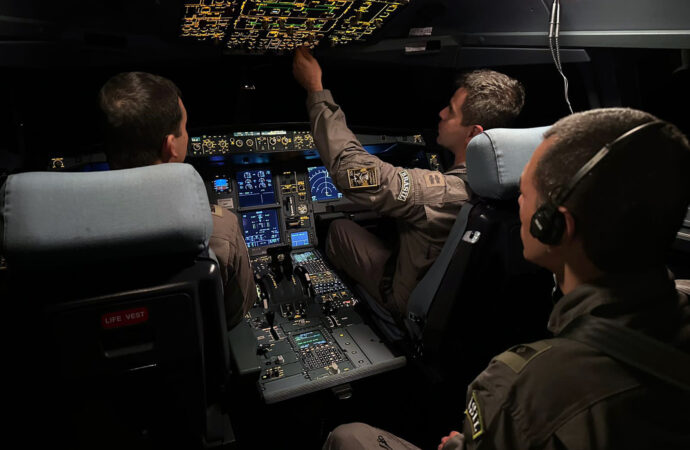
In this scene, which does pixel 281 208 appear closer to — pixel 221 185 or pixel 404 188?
pixel 221 185

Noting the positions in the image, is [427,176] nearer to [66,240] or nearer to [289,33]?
[289,33]

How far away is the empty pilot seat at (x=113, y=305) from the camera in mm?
960

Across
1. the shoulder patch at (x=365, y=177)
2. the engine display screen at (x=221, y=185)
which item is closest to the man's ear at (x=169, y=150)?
the shoulder patch at (x=365, y=177)

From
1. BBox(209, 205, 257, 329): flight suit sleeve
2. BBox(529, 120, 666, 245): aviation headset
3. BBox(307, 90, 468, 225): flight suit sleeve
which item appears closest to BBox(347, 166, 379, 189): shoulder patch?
BBox(307, 90, 468, 225): flight suit sleeve

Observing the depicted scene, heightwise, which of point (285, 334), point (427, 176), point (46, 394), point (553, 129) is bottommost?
point (285, 334)

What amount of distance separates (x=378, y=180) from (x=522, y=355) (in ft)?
3.46

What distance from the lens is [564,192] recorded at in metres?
0.80

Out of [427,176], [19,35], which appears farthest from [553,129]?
[19,35]

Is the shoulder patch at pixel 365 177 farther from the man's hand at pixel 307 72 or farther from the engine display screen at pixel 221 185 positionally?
the engine display screen at pixel 221 185

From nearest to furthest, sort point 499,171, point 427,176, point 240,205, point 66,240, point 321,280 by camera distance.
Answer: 1. point 66,240
2. point 499,171
3. point 427,176
4. point 321,280
5. point 240,205

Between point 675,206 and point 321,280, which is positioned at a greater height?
point 675,206

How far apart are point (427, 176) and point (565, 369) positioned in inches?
45.7

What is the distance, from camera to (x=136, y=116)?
4.37ft

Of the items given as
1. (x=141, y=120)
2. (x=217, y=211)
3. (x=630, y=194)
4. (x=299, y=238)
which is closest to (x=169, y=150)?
(x=141, y=120)
